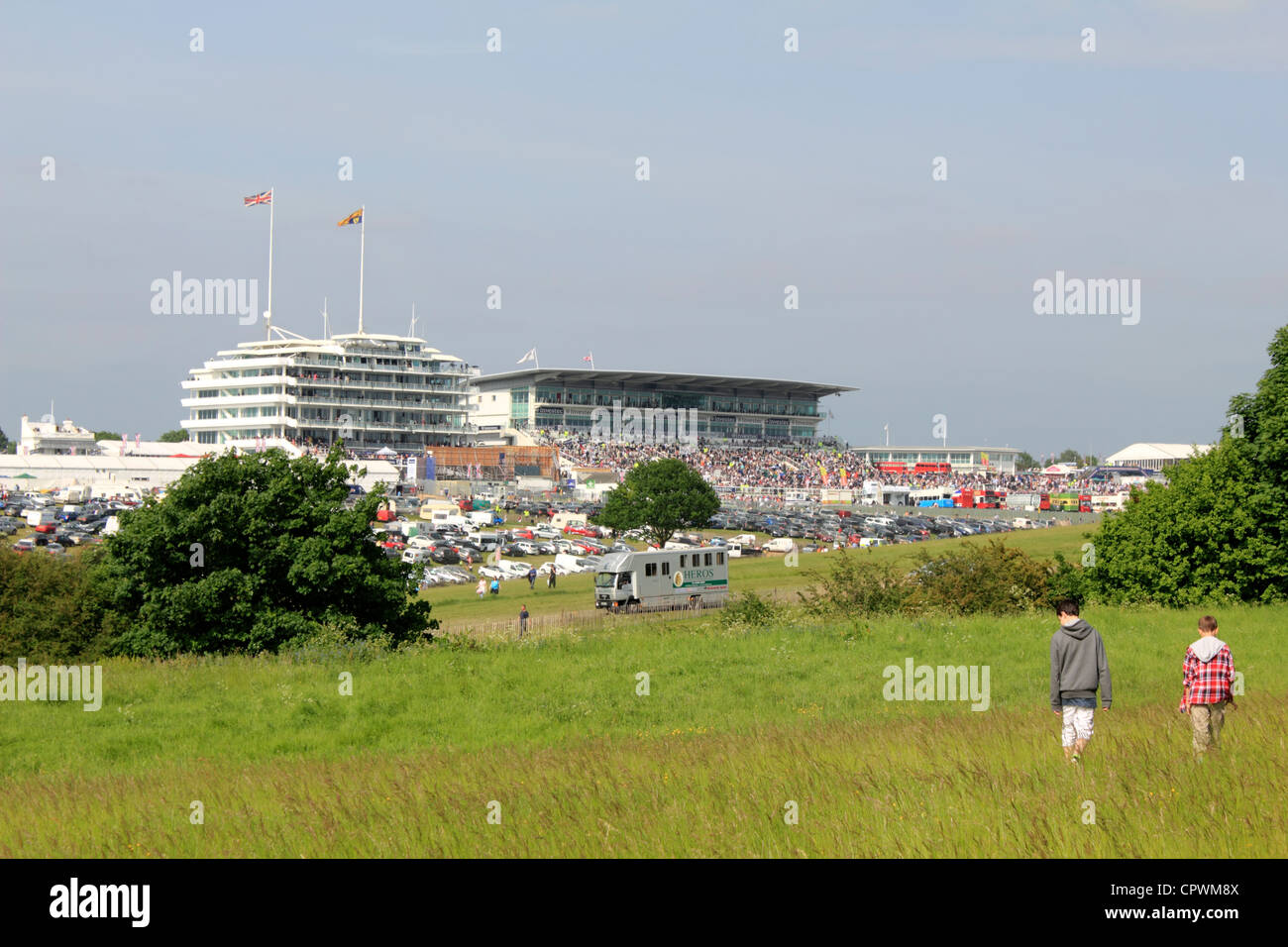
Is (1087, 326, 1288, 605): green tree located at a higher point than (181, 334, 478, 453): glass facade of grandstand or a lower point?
lower

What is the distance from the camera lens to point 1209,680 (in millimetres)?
→ 10109

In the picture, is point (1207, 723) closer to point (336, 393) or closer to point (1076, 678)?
point (1076, 678)

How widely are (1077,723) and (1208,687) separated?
1367 mm

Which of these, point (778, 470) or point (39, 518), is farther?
point (778, 470)

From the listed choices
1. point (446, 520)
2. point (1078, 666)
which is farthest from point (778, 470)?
point (1078, 666)

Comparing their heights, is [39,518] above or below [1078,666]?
below

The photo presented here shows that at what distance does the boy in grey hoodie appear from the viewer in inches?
384

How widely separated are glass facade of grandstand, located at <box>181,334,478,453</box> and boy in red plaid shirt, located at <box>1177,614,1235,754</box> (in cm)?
16558

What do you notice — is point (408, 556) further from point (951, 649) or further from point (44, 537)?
point (951, 649)

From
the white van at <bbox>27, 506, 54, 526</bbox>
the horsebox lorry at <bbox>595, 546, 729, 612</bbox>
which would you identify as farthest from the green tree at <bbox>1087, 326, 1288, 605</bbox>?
the white van at <bbox>27, 506, 54, 526</bbox>

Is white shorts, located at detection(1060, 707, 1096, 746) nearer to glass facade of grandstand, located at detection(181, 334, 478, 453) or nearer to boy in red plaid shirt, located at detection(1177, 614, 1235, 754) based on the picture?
boy in red plaid shirt, located at detection(1177, 614, 1235, 754)

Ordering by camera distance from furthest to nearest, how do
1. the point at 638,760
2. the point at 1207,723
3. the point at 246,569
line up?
1. the point at 246,569
2. the point at 638,760
3. the point at 1207,723
